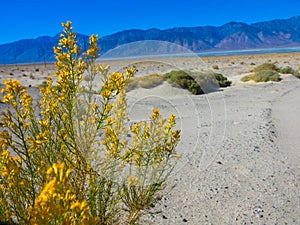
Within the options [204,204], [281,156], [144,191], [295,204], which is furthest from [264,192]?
[144,191]

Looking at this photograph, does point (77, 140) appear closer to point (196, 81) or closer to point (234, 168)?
point (234, 168)

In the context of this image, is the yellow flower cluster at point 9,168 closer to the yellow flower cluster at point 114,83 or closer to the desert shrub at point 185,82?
the yellow flower cluster at point 114,83

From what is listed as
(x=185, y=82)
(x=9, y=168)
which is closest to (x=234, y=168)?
(x=9, y=168)

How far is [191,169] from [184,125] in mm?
2981

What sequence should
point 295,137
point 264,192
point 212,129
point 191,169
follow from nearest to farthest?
point 264,192, point 191,169, point 295,137, point 212,129

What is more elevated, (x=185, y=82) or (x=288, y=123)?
(x=185, y=82)

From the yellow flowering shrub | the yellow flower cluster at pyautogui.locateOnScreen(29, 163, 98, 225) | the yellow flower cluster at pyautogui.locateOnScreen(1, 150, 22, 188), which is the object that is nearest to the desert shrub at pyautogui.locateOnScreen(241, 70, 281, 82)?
the yellow flowering shrub

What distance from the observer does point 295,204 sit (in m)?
3.86

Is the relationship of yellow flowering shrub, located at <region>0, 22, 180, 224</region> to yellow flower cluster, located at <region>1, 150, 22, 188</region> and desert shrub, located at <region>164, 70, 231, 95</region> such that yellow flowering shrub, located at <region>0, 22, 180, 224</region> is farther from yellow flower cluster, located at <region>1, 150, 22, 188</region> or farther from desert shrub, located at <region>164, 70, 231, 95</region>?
desert shrub, located at <region>164, 70, 231, 95</region>

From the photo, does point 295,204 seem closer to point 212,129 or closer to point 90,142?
point 90,142

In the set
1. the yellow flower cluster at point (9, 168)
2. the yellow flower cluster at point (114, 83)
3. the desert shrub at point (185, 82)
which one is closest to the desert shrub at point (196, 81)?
the desert shrub at point (185, 82)

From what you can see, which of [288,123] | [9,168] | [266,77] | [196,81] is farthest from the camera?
[266,77]

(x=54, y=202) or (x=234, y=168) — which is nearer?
(x=54, y=202)

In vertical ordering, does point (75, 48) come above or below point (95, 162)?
above
